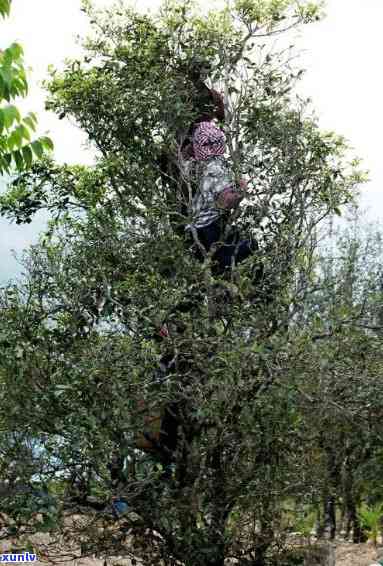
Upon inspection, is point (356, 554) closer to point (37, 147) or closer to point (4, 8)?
point (37, 147)

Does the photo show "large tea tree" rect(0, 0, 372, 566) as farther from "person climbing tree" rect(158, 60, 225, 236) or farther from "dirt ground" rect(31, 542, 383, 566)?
"dirt ground" rect(31, 542, 383, 566)

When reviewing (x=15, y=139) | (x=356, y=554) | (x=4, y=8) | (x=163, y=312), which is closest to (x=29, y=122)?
(x=15, y=139)

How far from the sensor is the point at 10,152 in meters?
5.35

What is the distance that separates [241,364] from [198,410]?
382 millimetres

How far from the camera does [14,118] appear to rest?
191 inches

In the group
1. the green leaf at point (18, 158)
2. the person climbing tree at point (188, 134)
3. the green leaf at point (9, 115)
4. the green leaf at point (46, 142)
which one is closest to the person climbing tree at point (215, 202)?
the person climbing tree at point (188, 134)

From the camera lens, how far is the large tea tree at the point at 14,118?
189 inches

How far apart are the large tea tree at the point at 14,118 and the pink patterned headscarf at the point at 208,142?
135 cm

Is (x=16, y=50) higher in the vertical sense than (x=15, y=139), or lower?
higher

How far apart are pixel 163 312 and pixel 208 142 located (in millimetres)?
1712

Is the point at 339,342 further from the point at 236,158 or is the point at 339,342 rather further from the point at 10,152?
the point at 10,152

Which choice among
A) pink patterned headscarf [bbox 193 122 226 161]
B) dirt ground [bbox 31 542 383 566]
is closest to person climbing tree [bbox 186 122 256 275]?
pink patterned headscarf [bbox 193 122 226 161]

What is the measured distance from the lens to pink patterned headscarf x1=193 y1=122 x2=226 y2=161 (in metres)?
6.29

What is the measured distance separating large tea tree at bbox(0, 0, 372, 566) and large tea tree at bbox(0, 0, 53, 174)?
2.28ft
